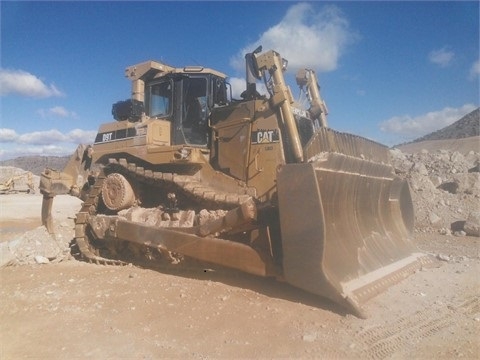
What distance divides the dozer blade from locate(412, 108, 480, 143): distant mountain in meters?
42.8

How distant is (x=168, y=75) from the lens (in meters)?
7.35

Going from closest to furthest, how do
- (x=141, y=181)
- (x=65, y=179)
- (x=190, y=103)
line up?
(x=190, y=103)
(x=141, y=181)
(x=65, y=179)

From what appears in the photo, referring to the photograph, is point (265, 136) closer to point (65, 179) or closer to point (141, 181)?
point (141, 181)

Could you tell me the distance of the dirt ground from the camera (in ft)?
11.8

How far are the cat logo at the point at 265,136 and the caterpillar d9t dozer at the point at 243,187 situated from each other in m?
0.02

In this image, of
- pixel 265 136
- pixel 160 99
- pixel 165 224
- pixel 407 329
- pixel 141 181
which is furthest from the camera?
pixel 160 99

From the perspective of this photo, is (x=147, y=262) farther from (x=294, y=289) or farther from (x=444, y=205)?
(x=444, y=205)

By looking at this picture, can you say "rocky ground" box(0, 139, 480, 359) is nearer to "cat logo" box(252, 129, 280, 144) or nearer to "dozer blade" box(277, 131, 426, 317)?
"dozer blade" box(277, 131, 426, 317)

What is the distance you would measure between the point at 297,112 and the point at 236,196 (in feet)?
6.43

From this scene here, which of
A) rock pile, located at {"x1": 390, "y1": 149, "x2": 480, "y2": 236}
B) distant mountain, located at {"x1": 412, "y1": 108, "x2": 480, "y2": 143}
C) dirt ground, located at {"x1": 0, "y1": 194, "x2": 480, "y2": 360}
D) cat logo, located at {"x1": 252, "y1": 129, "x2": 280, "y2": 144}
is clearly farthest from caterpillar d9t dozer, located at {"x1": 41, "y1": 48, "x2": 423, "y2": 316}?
distant mountain, located at {"x1": 412, "y1": 108, "x2": 480, "y2": 143}

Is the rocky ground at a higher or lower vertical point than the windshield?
lower

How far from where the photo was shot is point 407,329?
13.1 ft

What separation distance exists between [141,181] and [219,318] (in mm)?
3622

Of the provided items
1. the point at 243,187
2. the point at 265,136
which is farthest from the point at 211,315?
the point at 265,136
